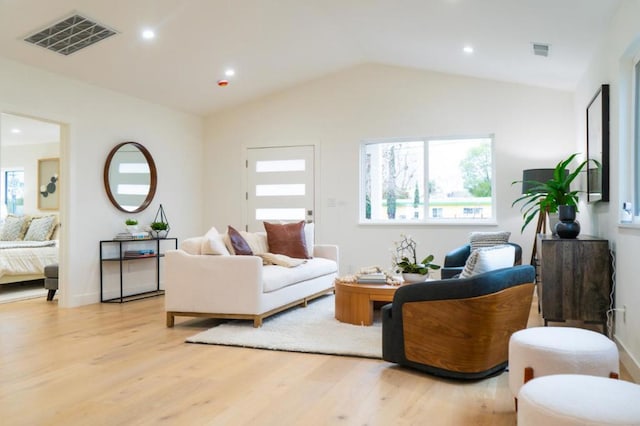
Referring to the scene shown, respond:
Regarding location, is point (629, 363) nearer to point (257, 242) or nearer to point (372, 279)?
point (372, 279)

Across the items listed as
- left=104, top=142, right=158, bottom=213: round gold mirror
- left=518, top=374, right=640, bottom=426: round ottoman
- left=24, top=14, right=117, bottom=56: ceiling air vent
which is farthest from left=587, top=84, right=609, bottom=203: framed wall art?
left=104, top=142, right=158, bottom=213: round gold mirror

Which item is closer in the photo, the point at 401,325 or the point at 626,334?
the point at 401,325

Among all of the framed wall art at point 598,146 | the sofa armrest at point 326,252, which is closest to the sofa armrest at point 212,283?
the sofa armrest at point 326,252

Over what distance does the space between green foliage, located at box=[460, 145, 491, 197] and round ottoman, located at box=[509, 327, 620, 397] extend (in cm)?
407

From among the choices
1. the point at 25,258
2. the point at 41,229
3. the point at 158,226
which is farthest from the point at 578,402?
the point at 41,229

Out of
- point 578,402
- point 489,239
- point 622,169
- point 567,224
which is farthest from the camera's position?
point 489,239

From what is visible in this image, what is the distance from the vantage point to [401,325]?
2.88m

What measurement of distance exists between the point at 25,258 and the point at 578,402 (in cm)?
671

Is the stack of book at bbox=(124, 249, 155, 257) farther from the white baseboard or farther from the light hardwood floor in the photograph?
the white baseboard

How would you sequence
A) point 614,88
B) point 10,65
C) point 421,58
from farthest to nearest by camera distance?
point 421,58 → point 10,65 → point 614,88

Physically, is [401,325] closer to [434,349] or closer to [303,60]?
[434,349]

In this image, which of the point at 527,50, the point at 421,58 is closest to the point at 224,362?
the point at 527,50

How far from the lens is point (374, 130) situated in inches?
259

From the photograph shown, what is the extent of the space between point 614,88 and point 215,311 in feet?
11.3
